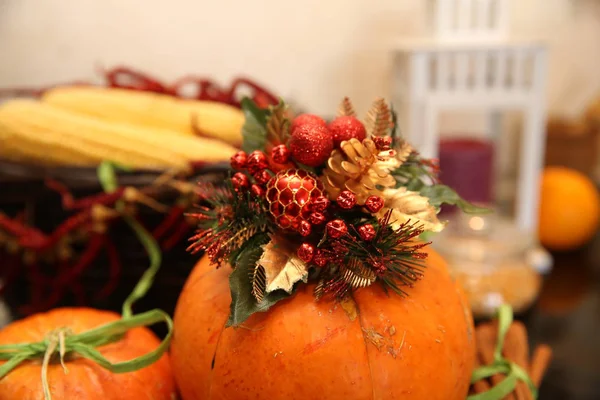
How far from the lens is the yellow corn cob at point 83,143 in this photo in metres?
0.58

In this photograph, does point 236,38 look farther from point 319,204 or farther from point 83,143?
point 319,204

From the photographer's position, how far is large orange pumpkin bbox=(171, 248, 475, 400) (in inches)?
13.4

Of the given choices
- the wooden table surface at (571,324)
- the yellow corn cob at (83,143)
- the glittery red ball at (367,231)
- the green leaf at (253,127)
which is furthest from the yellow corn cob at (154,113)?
the wooden table surface at (571,324)

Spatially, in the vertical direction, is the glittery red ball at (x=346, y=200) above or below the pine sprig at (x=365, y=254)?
above

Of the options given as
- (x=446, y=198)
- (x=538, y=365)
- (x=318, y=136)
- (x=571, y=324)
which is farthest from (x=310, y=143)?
(x=571, y=324)

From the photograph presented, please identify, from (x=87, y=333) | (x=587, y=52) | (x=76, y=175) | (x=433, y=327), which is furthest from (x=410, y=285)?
(x=587, y=52)

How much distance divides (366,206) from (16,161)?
425mm

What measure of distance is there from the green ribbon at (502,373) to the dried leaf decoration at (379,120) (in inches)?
8.6

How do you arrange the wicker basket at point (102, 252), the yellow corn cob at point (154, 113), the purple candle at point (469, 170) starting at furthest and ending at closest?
the purple candle at point (469, 170)
the yellow corn cob at point (154, 113)
the wicker basket at point (102, 252)

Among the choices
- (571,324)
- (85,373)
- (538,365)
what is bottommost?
(571,324)

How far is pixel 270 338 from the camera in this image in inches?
13.6

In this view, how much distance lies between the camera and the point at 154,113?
67cm

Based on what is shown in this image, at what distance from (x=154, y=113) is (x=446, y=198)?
398 mm

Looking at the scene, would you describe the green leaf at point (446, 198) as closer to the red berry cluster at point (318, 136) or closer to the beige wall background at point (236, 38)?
the red berry cluster at point (318, 136)
